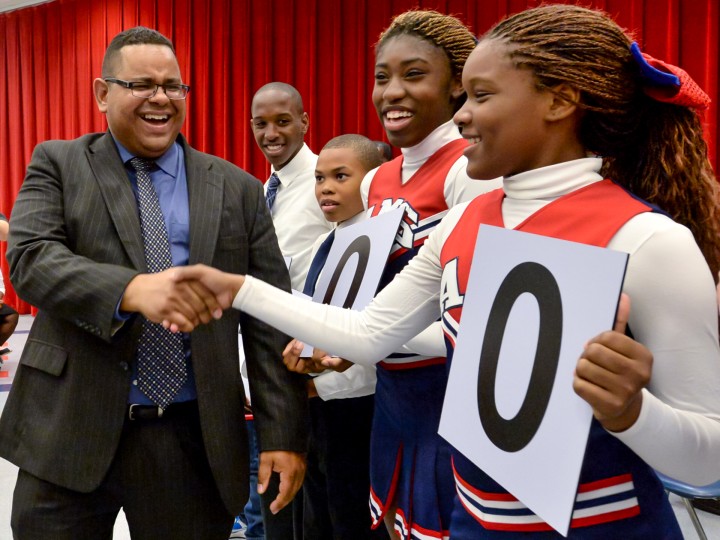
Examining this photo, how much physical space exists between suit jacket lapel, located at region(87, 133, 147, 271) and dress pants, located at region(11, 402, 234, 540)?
344mm

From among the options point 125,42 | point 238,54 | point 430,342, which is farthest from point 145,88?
point 238,54

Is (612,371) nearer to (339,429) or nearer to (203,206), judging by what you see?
(203,206)

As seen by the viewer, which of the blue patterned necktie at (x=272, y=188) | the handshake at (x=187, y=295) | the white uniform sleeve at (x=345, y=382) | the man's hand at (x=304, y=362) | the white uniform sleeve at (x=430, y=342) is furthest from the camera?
the blue patterned necktie at (x=272, y=188)

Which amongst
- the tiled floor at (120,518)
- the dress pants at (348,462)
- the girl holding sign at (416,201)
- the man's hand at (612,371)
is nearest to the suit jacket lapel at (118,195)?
the girl holding sign at (416,201)

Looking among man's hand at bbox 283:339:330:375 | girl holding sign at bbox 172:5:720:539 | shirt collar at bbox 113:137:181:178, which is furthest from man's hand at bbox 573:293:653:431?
shirt collar at bbox 113:137:181:178

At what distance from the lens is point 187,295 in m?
1.21

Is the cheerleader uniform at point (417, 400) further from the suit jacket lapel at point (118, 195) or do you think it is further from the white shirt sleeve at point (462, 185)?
the suit jacket lapel at point (118, 195)

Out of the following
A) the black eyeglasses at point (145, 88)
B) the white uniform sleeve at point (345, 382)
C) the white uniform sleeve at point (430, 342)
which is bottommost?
the white uniform sleeve at point (345, 382)

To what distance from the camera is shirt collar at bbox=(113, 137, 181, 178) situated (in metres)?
1.49

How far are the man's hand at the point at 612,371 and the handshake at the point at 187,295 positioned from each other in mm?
667

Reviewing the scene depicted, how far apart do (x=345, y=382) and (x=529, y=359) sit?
1.00 m

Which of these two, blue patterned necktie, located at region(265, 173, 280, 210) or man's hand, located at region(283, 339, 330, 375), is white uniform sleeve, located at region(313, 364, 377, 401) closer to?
man's hand, located at region(283, 339, 330, 375)

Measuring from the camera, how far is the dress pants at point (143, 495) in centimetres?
133

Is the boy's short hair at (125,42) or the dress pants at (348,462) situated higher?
the boy's short hair at (125,42)
